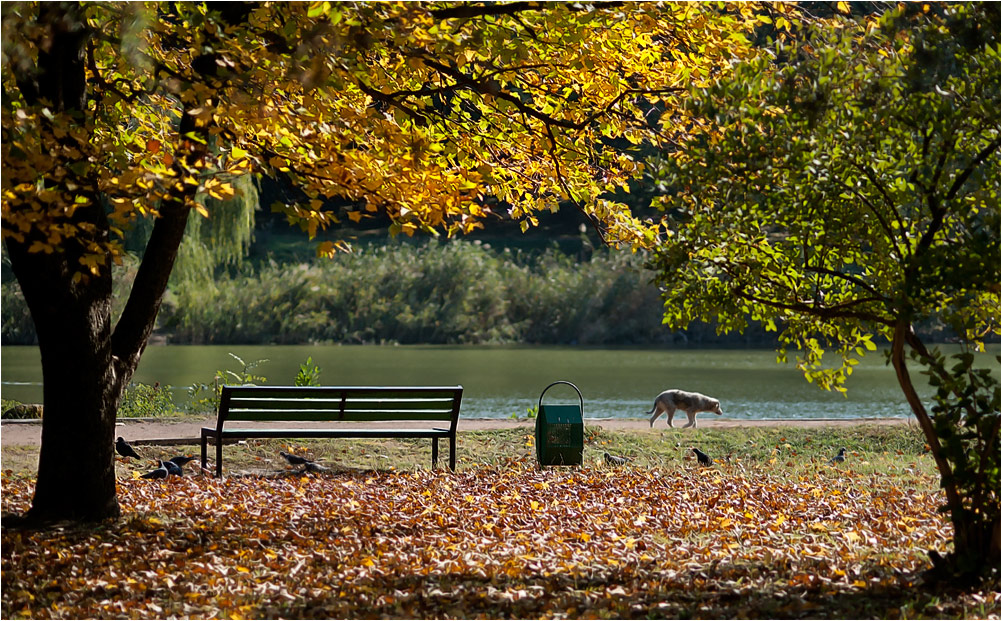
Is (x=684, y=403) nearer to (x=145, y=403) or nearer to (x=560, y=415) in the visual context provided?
(x=560, y=415)

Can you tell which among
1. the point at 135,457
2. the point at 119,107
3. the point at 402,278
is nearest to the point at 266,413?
the point at 135,457

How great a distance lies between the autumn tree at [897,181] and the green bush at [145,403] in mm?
9125

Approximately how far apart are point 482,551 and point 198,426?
5903mm

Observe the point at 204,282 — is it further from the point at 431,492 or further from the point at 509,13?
the point at 509,13

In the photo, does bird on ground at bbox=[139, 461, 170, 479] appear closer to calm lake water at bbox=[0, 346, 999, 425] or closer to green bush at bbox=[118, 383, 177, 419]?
green bush at bbox=[118, 383, 177, 419]

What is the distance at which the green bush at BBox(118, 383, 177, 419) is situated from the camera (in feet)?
41.1

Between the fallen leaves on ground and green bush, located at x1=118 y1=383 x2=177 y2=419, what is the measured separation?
529 centimetres

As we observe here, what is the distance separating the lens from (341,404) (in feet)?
27.9

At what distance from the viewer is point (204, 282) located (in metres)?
19.9

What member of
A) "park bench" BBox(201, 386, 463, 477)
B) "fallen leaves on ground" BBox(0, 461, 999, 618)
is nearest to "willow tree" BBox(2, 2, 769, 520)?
"fallen leaves on ground" BBox(0, 461, 999, 618)

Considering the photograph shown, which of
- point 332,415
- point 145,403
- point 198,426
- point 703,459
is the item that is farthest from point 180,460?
point 145,403

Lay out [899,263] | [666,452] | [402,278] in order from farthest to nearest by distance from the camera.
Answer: [402,278]
[666,452]
[899,263]

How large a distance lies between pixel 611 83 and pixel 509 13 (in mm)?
1570

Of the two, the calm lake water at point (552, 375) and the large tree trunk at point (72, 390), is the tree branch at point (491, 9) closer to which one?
the large tree trunk at point (72, 390)
